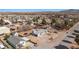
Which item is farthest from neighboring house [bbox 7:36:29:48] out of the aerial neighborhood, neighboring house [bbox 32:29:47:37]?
neighboring house [bbox 32:29:47:37]

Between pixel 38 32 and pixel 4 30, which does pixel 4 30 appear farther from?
pixel 38 32

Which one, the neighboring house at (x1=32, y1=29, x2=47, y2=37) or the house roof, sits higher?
the neighboring house at (x1=32, y1=29, x2=47, y2=37)

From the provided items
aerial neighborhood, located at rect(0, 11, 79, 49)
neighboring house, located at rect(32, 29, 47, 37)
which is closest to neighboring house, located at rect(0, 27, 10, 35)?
aerial neighborhood, located at rect(0, 11, 79, 49)

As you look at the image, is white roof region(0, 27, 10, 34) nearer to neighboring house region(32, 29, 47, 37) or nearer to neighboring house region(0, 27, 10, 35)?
neighboring house region(0, 27, 10, 35)

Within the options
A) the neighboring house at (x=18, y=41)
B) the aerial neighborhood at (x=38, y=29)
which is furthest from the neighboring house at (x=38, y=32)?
the neighboring house at (x=18, y=41)
